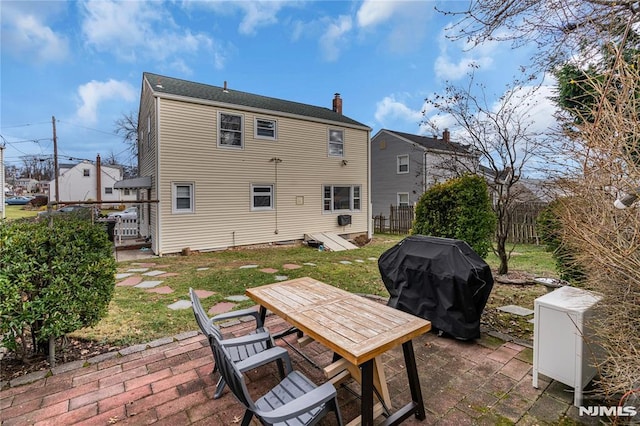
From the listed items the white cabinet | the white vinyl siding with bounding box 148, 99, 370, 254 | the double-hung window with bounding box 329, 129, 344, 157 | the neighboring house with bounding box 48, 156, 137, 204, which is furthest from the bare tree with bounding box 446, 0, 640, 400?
the neighboring house with bounding box 48, 156, 137, 204

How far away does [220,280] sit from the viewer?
6078mm

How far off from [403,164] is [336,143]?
7.84 metres

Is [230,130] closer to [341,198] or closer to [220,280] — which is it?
[341,198]

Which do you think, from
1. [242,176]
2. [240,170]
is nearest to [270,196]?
[242,176]

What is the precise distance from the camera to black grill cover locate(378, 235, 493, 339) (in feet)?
10.5


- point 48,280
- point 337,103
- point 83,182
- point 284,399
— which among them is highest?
point 337,103

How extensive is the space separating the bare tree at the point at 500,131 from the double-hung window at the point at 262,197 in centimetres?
687

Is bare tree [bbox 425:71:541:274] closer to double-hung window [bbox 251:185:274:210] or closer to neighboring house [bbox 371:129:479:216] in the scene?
double-hung window [bbox 251:185:274:210]

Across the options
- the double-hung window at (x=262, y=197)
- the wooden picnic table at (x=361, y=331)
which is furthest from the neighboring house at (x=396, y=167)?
the wooden picnic table at (x=361, y=331)

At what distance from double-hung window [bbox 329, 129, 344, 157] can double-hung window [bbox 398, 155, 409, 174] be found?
24.4 ft

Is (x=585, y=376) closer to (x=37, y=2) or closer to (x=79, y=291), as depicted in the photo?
(x=79, y=291)

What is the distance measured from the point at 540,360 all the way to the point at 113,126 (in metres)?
30.5

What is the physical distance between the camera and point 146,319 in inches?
157

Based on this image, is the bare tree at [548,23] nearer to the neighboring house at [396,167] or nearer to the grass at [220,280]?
the grass at [220,280]
